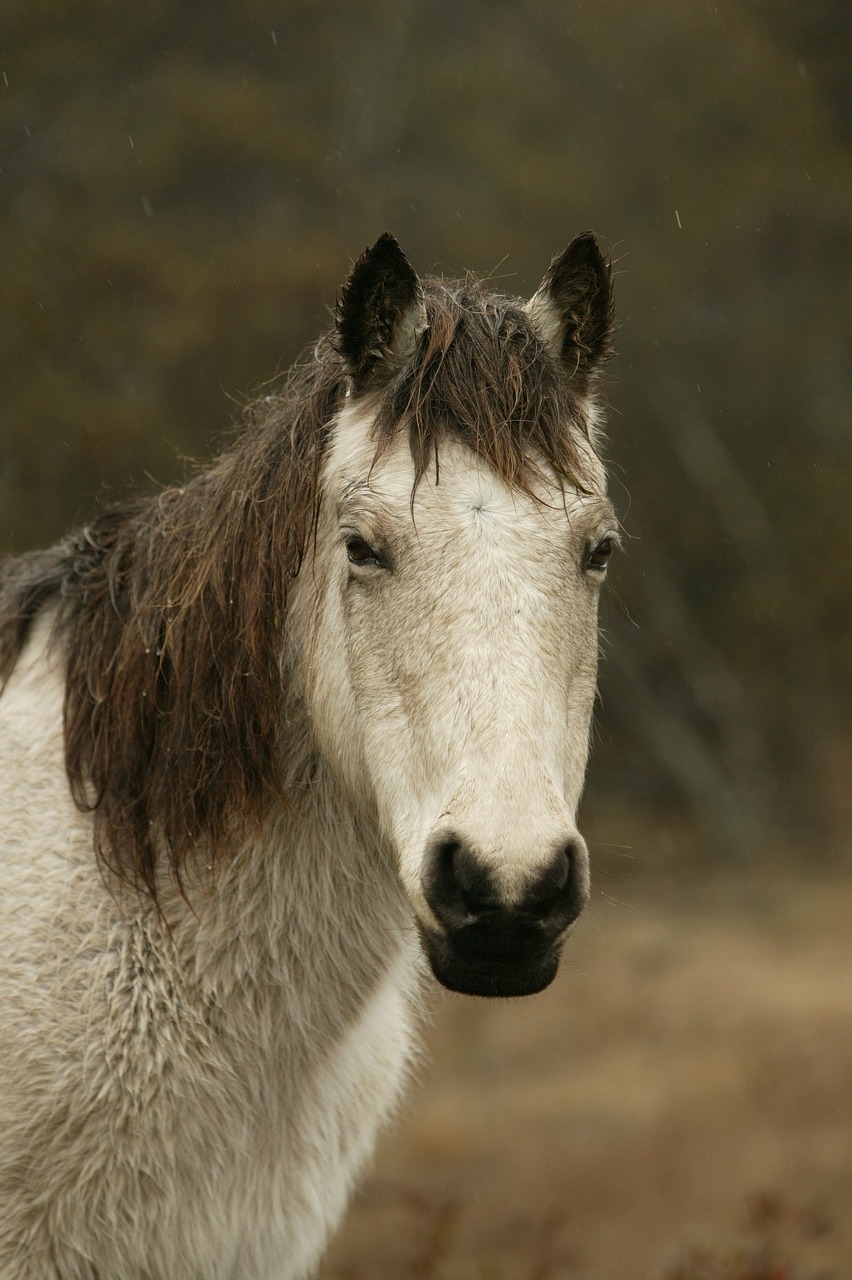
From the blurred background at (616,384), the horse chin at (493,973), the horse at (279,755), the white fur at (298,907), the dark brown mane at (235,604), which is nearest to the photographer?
the horse chin at (493,973)

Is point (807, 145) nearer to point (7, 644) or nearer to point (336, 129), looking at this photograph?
point (336, 129)

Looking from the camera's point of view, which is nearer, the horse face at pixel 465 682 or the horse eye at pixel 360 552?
the horse face at pixel 465 682

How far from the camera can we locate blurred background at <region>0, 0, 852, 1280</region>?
10.0 m

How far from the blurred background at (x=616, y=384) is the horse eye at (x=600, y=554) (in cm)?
367

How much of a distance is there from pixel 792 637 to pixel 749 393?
10.9 feet

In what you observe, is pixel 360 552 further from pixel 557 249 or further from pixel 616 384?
pixel 557 249

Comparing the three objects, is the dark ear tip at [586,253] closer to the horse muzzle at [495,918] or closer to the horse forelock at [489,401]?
the horse forelock at [489,401]

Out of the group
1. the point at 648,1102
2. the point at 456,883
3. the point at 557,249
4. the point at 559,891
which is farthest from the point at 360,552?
the point at 557,249

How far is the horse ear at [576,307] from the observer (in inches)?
123

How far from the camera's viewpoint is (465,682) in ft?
8.21

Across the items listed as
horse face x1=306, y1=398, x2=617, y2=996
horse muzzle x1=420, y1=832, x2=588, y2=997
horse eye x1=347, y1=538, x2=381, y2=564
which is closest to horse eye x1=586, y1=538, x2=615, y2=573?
horse face x1=306, y1=398, x2=617, y2=996

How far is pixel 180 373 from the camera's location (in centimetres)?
1075

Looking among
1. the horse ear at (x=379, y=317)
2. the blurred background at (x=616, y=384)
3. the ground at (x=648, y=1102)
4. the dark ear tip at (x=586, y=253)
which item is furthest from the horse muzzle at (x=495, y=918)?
the ground at (x=648, y=1102)

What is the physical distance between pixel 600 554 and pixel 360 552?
61cm
